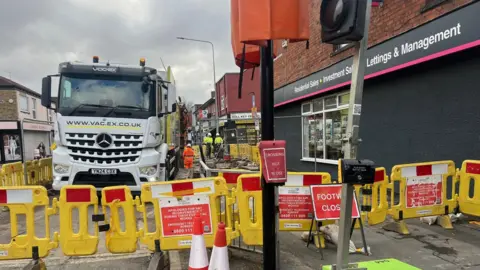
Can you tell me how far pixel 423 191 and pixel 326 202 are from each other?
6.95 feet

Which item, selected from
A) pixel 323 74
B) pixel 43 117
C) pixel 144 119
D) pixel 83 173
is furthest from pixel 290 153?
pixel 43 117

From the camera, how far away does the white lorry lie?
7.79m

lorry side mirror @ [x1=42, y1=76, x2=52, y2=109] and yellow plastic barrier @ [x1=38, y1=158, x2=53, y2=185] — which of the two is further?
yellow plastic barrier @ [x1=38, y1=158, x2=53, y2=185]

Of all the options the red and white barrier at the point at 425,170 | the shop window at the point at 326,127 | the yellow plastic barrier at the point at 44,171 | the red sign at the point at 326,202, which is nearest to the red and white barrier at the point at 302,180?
the red sign at the point at 326,202

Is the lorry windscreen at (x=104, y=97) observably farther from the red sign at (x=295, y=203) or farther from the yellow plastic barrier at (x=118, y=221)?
the red sign at (x=295, y=203)

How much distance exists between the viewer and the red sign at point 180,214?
14.4 feet

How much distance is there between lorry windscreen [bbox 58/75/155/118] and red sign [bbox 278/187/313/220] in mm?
4682

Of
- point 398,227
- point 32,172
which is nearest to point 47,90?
point 32,172

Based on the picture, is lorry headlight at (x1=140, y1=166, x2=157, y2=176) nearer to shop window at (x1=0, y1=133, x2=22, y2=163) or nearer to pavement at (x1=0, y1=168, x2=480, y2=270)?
pavement at (x1=0, y1=168, x2=480, y2=270)

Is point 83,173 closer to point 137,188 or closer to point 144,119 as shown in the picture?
point 137,188

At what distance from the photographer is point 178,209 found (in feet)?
14.5

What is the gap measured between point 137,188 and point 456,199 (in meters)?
6.80

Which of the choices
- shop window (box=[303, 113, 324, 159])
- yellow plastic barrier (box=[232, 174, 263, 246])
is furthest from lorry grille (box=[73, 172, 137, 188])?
shop window (box=[303, 113, 324, 159])

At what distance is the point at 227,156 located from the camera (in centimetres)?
2044
